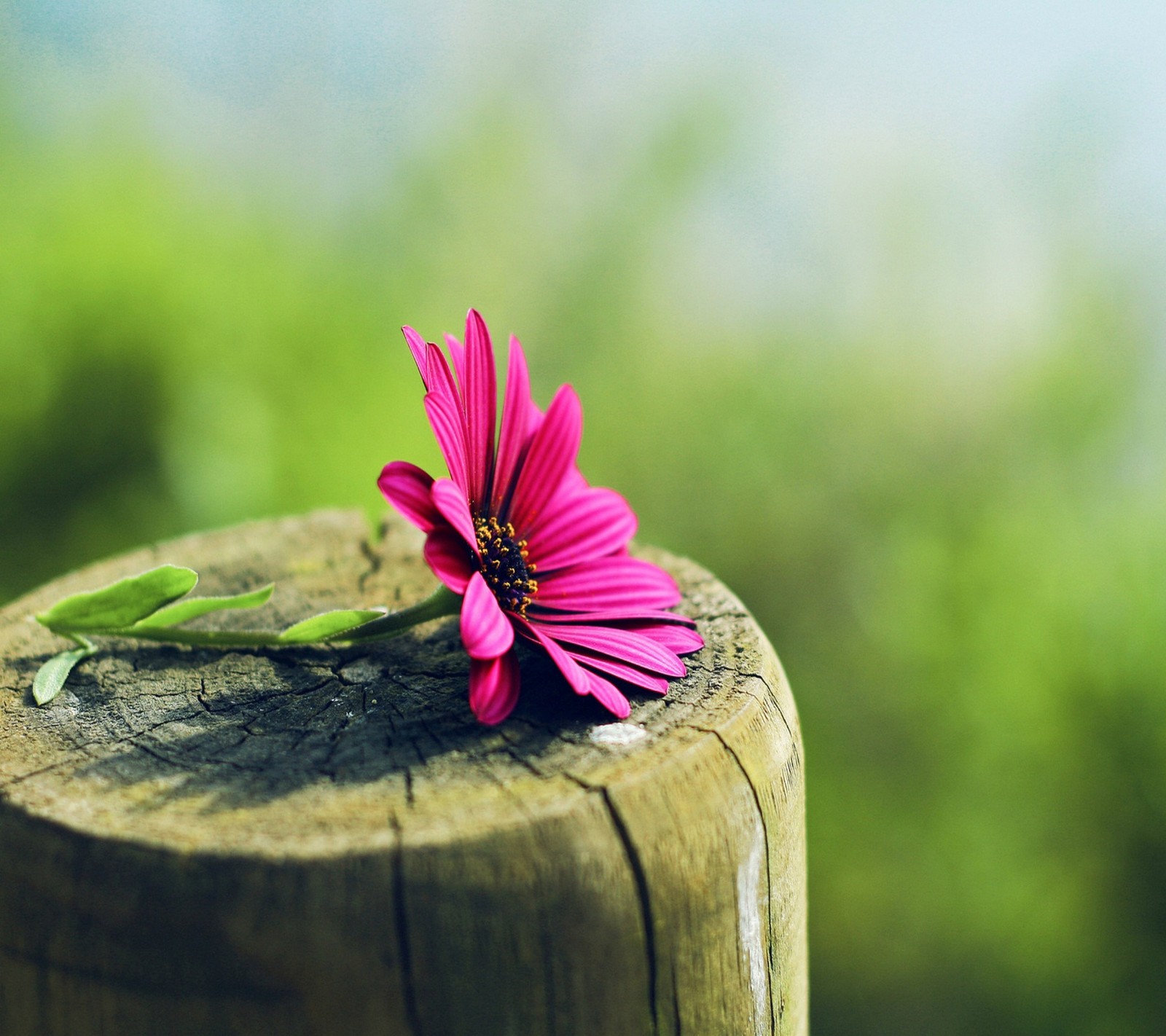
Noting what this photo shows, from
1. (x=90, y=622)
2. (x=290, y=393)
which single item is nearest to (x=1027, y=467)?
(x=290, y=393)

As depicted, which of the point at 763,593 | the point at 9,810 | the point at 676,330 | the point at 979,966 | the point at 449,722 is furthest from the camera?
the point at 676,330

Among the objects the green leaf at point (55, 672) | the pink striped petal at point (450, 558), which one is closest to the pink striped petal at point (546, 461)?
the pink striped petal at point (450, 558)

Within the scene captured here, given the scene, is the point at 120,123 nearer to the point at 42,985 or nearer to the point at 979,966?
the point at 42,985

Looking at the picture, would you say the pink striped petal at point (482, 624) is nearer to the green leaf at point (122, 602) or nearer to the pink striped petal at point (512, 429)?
the pink striped petal at point (512, 429)

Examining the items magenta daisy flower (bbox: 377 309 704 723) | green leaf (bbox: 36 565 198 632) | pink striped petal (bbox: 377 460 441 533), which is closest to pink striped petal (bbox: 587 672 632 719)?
magenta daisy flower (bbox: 377 309 704 723)

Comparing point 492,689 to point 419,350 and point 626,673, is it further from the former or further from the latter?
point 419,350

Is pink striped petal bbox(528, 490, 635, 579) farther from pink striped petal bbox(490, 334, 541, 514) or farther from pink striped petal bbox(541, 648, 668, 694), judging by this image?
pink striped petal bbox(541, 648, 668, 694)

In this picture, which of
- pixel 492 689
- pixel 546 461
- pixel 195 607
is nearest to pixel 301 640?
pixel 195 607
